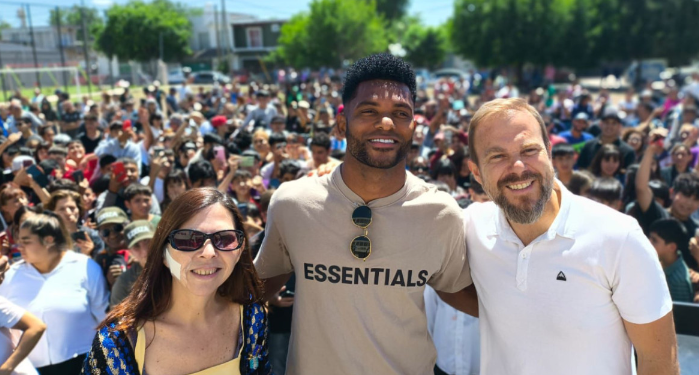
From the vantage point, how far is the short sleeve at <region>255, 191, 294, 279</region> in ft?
7.78

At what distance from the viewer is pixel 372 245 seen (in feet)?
7.39

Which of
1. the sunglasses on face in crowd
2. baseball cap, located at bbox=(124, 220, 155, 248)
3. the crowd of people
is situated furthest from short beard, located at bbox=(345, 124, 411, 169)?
the sunglasses on face in crowd

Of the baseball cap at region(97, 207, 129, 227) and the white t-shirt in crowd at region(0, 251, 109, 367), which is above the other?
the baseball cap at region(97, 207, 129, 227)

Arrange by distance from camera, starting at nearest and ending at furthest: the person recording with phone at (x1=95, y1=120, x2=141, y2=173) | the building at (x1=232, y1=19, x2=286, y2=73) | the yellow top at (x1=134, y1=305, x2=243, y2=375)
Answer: the yellow top at (x1=134, y1=305, x2=243, y2=375)
the person recording with phone at (x1=95, y1=120, x2=141, y2=173)
the building at (x1=232, y1=19, x2=286, y2=73)

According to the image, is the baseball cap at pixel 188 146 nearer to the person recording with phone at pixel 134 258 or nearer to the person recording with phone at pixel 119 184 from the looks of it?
the person recording with phone at pixel 119 184

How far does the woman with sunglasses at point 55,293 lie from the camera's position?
364 centimetres

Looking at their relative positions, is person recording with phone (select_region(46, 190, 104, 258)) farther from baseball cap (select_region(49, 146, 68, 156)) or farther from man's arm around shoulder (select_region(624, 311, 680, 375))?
man's arm around shoulder (select_region(624, 311, 680, 375))

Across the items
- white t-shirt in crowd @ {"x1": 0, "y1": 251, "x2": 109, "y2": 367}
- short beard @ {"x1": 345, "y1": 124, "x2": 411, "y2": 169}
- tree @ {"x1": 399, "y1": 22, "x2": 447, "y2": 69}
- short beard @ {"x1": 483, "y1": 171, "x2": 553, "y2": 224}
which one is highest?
tree @ {"x1": 399, "y1": 22, "x2": 447, "y2": 69}

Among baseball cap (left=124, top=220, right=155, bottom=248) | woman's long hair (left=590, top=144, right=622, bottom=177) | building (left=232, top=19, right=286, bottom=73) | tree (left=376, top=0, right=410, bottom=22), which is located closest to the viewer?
baseball cap (left=124, top=220, right=155, bottom=248)

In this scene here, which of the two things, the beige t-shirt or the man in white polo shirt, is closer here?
the man in white polo shirt

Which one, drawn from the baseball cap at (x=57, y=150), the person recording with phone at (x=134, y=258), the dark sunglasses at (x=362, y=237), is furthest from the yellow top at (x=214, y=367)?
the baseball cap at (x=57, y=150)

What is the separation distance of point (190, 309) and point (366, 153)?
93cm

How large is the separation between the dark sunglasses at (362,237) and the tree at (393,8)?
215ft

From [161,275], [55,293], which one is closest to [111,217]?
[55,293]
